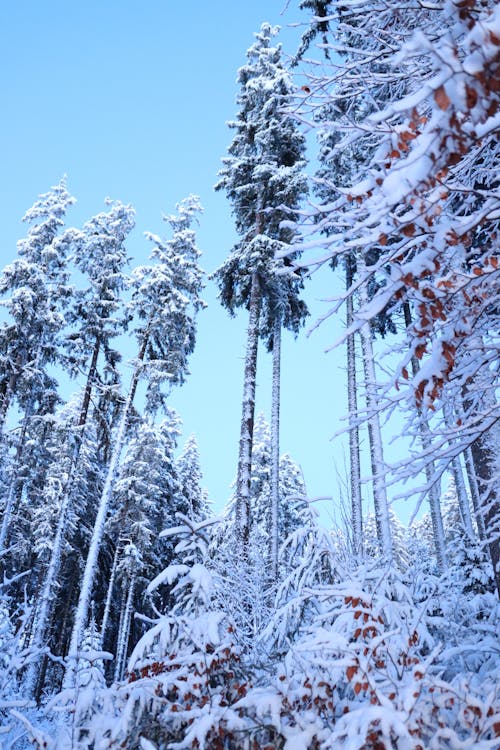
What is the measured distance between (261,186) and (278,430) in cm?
839

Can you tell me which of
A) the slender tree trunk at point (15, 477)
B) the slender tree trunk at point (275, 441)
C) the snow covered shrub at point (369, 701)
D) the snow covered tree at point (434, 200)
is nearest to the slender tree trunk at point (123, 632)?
the slender tree trunk at point (15, 477)

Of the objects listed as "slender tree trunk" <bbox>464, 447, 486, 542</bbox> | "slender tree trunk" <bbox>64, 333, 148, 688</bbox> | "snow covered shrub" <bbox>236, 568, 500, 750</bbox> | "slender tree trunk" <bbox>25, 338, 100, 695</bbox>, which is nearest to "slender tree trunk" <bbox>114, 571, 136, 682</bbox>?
"slender tree trunk" <bbox>25, 338, 100, 695</bbox>

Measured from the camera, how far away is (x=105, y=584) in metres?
26.8

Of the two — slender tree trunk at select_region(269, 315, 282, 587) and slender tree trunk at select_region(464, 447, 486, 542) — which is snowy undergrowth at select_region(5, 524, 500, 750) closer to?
slender tree trunk at select_region(464, 447, 486, 542)

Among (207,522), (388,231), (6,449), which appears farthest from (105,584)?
(388,231)

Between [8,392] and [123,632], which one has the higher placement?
[8,392]

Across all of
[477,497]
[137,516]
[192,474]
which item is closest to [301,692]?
[477,497]

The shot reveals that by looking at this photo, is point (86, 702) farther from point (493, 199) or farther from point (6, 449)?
point (6, 449)

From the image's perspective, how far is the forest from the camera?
104 inches

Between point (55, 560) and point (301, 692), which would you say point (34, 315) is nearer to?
point (55, 560)

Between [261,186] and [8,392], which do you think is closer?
[261,186]

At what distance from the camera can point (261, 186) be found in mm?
17281

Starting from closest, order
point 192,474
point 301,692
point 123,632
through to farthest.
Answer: point 301,692 < point 123,632 < point 192,474

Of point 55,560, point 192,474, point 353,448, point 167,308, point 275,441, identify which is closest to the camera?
point 353,448
